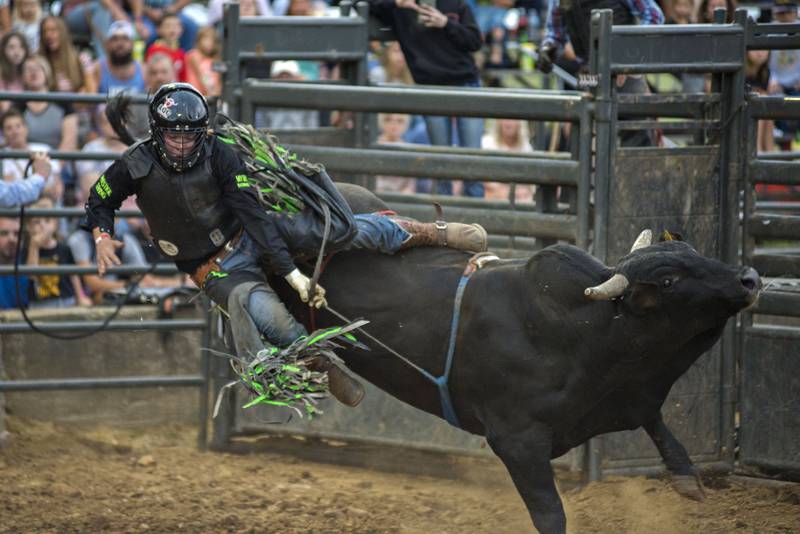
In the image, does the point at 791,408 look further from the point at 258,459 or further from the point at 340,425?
the point at 258,459

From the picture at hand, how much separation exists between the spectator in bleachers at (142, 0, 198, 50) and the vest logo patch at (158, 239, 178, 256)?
630cm

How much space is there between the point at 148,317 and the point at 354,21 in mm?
2409

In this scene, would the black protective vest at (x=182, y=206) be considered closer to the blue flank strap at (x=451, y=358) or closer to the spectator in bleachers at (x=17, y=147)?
the blue flank strap at (x=451, y=358)

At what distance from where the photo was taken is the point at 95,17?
11.7 m

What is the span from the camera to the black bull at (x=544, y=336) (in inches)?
202

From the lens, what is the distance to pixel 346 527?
6.48m

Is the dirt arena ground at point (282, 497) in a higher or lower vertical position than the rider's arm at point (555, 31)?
lower

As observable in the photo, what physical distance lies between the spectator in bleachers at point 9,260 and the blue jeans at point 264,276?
10.3ft

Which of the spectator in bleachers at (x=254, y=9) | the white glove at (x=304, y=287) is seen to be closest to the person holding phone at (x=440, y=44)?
the spectator in bleachers at (x=254, y=9)

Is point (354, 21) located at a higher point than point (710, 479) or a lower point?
higher

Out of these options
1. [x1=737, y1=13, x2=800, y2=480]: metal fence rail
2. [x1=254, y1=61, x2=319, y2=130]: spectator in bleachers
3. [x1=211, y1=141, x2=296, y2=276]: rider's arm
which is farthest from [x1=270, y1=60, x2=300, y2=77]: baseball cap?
[x1=211, y1=141, x2=296, y2=276]: rider's arm

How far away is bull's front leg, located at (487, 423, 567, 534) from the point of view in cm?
539

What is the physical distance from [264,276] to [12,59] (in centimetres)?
545

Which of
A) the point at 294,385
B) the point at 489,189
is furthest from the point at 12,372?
the point at 489,189
